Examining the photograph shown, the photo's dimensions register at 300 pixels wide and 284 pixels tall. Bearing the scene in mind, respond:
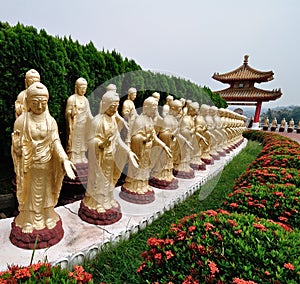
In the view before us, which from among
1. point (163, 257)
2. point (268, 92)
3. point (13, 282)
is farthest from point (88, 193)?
point (268, 92)

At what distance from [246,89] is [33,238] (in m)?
28.6

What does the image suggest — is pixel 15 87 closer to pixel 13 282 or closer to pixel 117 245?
pixel 117 245

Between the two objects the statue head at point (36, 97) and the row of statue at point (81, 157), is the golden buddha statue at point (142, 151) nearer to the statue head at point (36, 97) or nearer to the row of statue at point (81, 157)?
the row of statue at point (81, 157)

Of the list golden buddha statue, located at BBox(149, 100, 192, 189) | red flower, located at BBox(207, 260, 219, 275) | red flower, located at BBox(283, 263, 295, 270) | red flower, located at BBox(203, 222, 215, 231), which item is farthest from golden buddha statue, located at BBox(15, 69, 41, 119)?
red flower, located at BBox(283, 263, 295, 270)

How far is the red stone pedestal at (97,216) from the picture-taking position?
321cm

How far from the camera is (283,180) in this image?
Result: 3.86 meters

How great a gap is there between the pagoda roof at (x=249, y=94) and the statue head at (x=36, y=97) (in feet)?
85.1

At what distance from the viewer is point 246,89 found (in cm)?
2750

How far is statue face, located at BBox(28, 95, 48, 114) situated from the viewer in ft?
7.84

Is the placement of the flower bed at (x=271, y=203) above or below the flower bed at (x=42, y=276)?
above

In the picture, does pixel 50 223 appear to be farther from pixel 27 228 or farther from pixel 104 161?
pixel 104 161

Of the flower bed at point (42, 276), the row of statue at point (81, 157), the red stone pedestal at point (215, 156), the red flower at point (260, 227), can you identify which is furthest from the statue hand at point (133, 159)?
the red stone pedestal at point (215, 156)

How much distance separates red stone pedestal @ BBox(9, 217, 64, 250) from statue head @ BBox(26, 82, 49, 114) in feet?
4.26

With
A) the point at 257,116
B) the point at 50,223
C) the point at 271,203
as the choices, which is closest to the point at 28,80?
the point at 50,223
